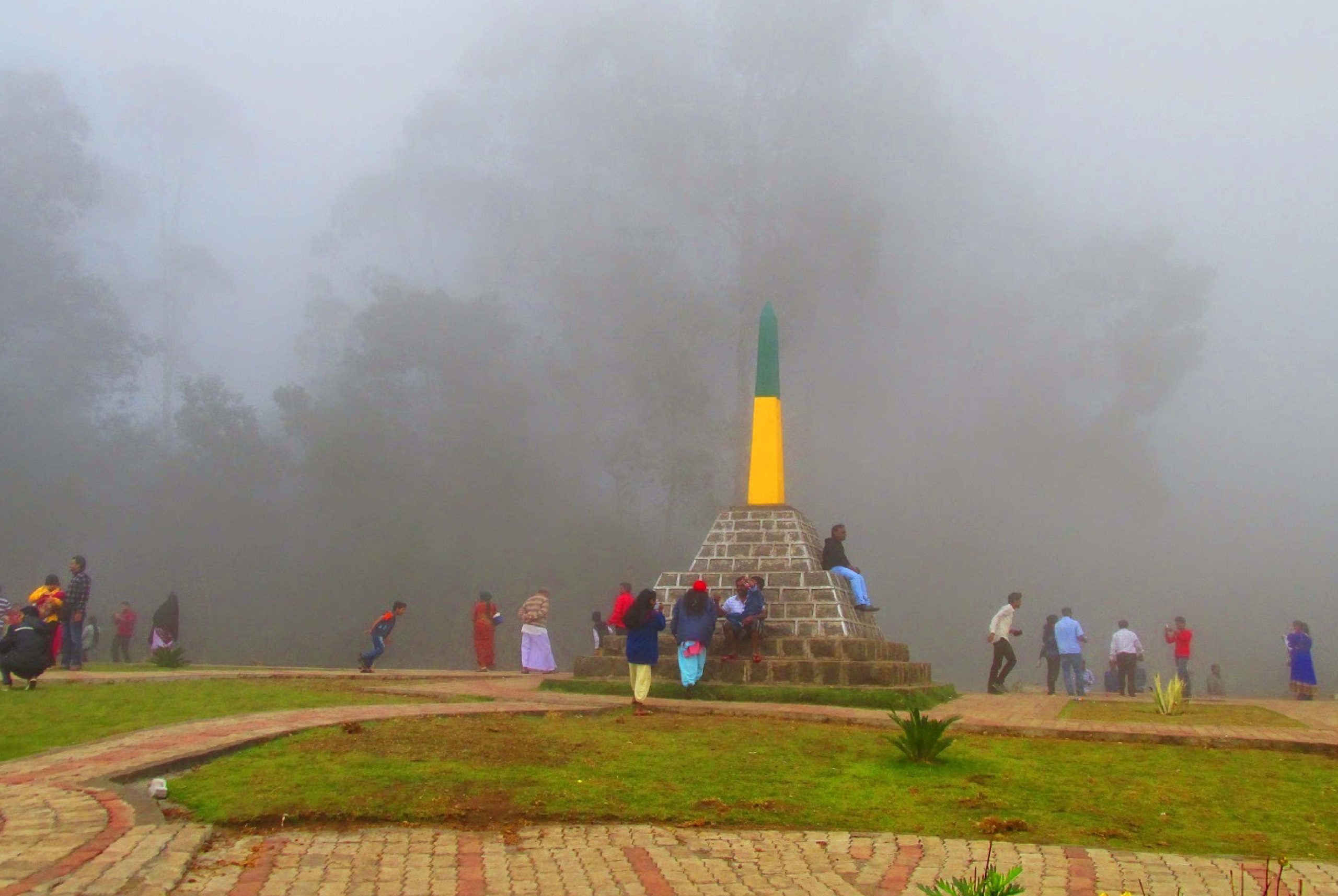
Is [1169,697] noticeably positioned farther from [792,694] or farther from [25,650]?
[25,650]

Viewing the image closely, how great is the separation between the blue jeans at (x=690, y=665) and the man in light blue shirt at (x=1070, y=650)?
24.4 feet

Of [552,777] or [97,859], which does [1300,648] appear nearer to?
[552,777]

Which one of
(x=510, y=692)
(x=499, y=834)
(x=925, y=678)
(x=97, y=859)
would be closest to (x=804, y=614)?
(x=925, y=678)

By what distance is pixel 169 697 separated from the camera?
11133mm

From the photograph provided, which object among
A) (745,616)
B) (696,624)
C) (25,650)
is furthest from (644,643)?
(25,650)

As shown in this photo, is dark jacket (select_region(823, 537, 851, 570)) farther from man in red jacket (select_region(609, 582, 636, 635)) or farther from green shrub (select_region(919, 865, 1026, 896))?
green shrub (select_region(919, 865, 1026, 896))

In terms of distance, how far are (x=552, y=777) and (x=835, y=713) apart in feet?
14.6

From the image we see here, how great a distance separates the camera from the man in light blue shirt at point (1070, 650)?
18.2m

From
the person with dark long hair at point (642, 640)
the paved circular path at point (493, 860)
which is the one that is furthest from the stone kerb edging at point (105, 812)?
the person with dark long hair at point (642, 640)

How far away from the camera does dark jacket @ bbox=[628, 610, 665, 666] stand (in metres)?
11.4

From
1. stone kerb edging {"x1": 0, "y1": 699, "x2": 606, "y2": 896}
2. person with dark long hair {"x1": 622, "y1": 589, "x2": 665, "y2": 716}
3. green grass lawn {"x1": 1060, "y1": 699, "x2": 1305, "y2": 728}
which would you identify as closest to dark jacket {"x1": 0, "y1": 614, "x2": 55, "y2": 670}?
stone kerb edging {"x1": 0, "y1": 699, "x2": 606, "y2": 896}

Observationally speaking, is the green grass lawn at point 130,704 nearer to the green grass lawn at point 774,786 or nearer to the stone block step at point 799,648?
→ the green grass lawn at point 774,786

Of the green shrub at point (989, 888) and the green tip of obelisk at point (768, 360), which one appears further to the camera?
the green tip of obelisk at point (768, 360)

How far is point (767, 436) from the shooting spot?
17484mm
